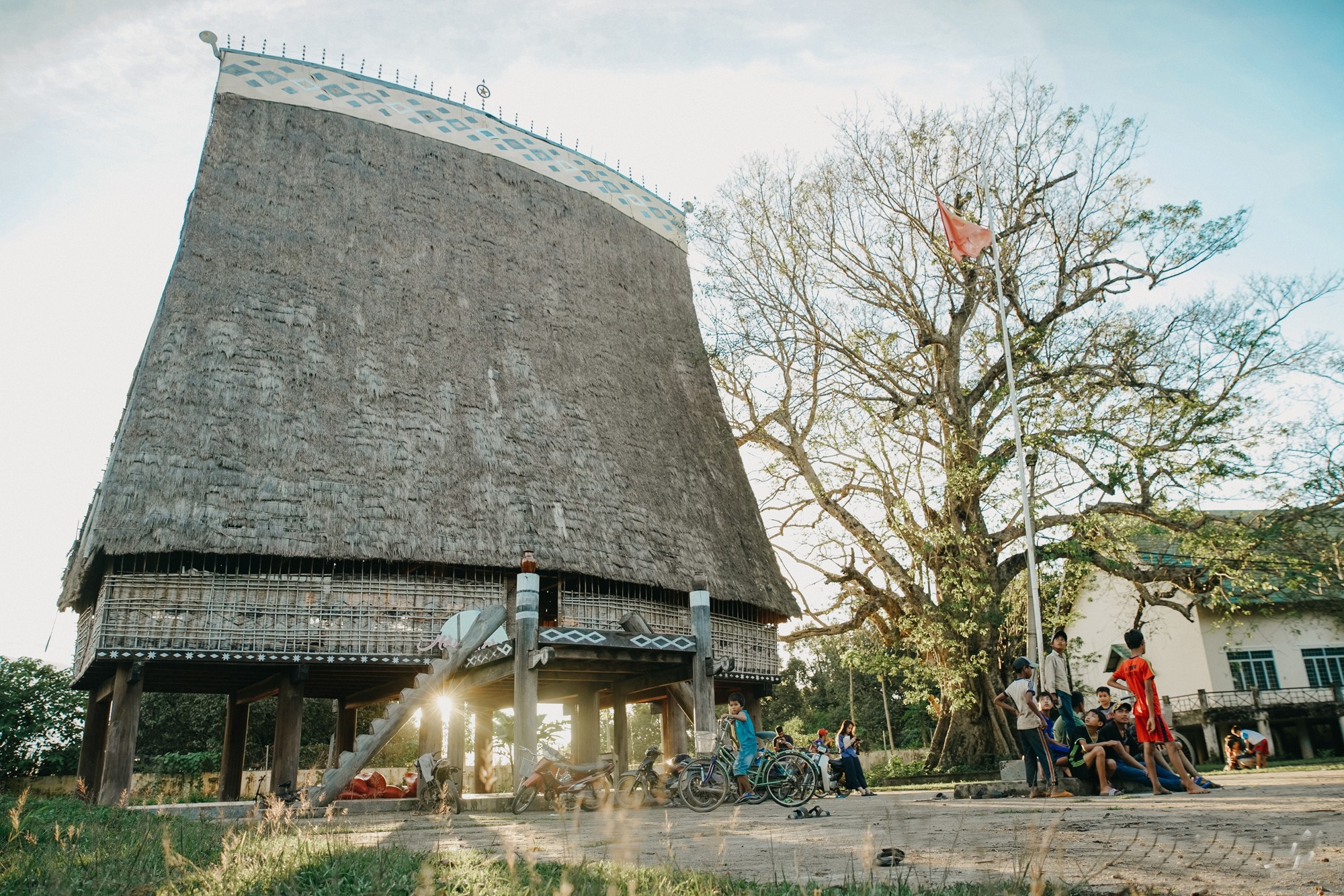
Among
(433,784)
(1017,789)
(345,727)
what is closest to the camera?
(1017,789)

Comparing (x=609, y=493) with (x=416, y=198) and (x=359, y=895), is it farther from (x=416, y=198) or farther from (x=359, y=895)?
(x=359, y=895)

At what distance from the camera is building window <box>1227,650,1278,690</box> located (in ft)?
83.0

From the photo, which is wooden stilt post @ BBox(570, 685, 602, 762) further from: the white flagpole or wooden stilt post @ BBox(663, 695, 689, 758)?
the white flagpole

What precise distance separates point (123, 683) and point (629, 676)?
660 cm

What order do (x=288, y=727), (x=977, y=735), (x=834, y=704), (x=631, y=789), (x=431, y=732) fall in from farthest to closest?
(x=834, y=704), (x=977, y=735), (x=288, y=727), (x=431, y=732), (x=631, y=789)

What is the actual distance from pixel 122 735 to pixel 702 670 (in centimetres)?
715

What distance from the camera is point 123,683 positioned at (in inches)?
461

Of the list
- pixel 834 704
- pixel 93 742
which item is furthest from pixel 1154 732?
pixel 834 704

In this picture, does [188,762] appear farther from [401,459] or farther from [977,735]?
[977,735]

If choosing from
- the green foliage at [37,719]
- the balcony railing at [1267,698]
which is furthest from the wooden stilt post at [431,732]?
the balcony railing at [1267,698]

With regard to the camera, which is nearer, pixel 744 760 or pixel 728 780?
pixel 728 780

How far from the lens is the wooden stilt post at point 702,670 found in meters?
11.0

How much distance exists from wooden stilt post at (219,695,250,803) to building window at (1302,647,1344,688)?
26.1 m

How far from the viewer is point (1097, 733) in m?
8.88
